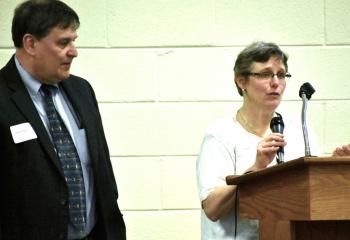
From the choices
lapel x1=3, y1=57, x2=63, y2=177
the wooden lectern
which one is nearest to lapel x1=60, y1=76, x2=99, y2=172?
lapel x1=3, y1=57, x2=63, y2=177

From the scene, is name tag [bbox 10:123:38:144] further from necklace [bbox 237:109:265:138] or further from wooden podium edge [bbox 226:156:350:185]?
necklace [bbox 237:109:265:138]

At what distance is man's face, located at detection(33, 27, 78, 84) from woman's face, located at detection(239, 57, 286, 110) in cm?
72

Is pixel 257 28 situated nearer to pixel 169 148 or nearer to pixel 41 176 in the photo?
pixel 169 148

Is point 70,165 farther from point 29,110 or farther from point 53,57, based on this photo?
point 53,57

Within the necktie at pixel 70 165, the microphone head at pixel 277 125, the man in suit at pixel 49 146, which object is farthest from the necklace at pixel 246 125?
the necktie at pixel 70 165

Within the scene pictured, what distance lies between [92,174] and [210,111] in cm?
115

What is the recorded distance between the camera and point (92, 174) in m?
2.48

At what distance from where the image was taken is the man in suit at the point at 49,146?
7.52ft

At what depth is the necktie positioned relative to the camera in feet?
7.79

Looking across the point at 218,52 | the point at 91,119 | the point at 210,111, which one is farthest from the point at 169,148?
the point at 91,119

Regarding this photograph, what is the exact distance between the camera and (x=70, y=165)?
94.0 inches

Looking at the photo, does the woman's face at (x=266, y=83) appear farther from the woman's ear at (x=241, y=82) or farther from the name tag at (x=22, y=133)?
the name tag at (x=22, y=133)

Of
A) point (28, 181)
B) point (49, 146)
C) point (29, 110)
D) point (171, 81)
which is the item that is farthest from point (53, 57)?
point (171, 81)

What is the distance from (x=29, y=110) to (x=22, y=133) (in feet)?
0.32
